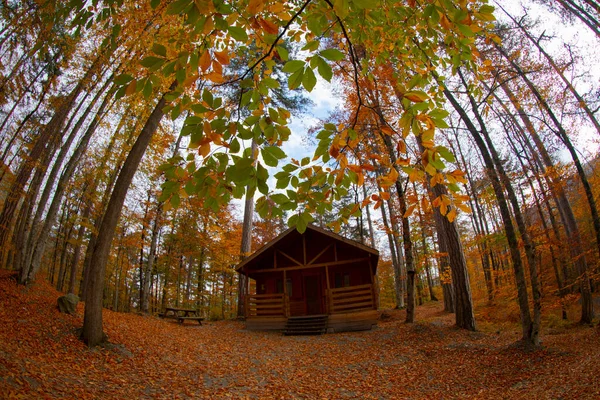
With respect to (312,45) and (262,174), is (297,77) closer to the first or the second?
(312,45)

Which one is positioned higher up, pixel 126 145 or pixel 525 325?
pixel 126 145

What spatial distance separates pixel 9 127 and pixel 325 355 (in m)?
13.6

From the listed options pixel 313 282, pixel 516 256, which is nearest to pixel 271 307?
pixel 313 282

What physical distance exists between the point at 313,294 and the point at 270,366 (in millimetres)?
8746

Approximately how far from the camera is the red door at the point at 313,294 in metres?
15.8

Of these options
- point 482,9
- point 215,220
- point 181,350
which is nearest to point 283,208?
point 482,9

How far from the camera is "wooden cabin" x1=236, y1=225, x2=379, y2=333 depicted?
1330 cm

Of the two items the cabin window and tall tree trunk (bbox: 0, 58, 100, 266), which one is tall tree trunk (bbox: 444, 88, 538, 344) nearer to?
the cabin window

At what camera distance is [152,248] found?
16.0m

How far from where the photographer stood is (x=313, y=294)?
52.7ft

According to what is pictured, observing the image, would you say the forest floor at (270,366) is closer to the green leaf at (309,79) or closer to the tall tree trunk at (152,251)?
the green leaf at (309,79)

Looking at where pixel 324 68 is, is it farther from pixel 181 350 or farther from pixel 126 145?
pixel 126 145

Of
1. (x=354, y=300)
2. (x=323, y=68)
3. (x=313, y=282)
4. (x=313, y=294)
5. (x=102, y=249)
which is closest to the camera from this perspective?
(x=323, y=68)

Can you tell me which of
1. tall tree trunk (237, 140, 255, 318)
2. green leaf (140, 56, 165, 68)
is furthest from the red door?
green leaf (140, 56, 165, 68)
